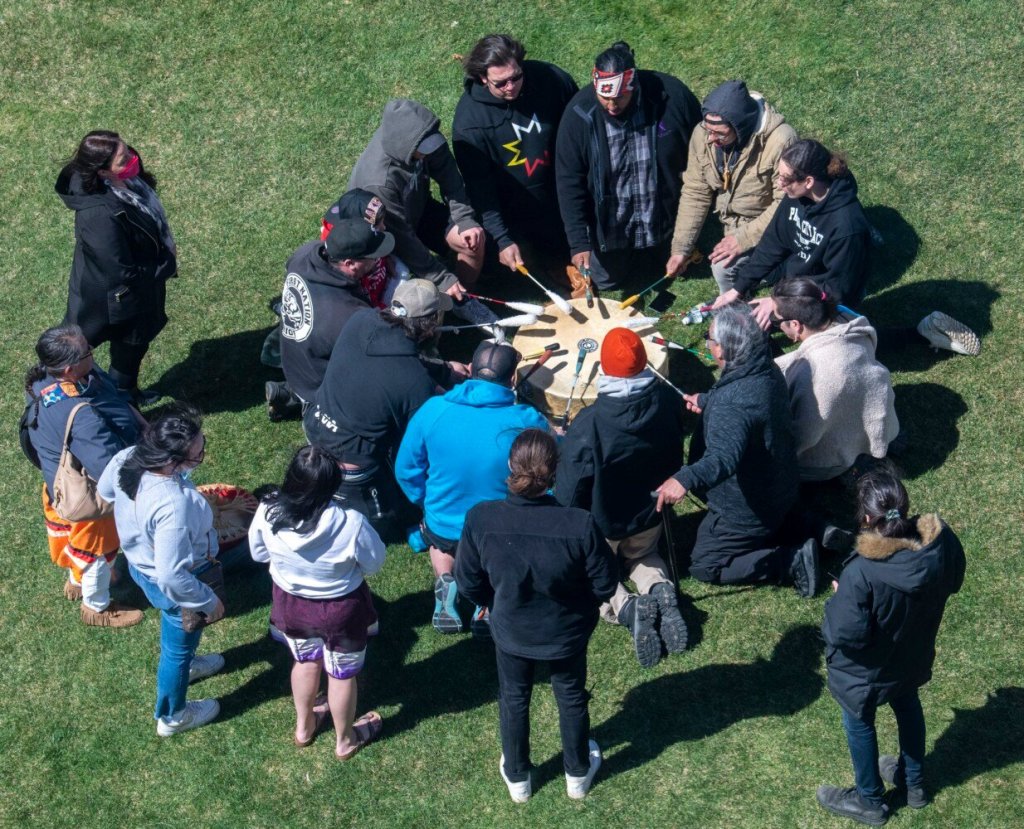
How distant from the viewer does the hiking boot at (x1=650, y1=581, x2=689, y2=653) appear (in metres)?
6.82

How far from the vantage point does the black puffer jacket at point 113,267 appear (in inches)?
303

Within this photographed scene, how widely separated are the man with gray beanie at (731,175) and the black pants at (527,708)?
12.0 feet

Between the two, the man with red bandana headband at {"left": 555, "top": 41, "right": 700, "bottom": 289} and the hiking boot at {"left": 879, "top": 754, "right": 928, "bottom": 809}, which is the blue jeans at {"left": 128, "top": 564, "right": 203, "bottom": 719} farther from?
the man with red bandana headband at {"left": 555, "top": 41, "right": 700, "bottom": 289}

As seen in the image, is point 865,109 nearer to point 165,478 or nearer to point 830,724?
point 830,724

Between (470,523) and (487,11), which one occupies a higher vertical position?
(487,11)

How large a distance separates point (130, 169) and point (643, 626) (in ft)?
14.3

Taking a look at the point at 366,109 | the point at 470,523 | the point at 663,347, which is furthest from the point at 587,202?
the point at 470,523

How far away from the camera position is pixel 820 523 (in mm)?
7059

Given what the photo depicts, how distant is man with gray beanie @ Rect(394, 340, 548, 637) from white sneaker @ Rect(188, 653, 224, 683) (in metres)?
1.54

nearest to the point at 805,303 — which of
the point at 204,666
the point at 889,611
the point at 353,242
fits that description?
the point at 889,611

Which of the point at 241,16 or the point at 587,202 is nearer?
the point at 587,202

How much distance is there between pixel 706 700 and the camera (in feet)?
22.0

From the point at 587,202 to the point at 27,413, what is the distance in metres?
4.11

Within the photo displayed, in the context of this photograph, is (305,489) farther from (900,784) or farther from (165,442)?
(900,784)
